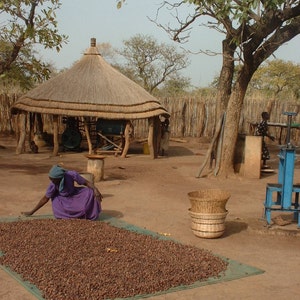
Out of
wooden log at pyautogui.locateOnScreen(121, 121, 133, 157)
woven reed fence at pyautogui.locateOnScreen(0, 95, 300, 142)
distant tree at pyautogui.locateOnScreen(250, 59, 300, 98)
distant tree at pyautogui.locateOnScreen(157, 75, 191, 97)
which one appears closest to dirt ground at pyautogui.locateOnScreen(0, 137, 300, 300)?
wooden log at pyautogui.locateOnScreen(121, 121, 133, 157)

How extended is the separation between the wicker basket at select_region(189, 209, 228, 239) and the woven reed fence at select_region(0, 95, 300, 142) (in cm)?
1539

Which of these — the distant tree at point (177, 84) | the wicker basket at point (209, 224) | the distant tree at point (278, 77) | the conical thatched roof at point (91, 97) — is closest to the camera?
the wicker basket at point (209, 224)

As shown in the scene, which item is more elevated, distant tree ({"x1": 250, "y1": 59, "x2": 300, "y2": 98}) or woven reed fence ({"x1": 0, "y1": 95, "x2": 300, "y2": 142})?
distant tree ({"x1": 250, "y1": 59, "x2": 300, "y2": 98})

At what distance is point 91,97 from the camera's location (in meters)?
16.1

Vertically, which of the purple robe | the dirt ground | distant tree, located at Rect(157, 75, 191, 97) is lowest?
the dirt ground

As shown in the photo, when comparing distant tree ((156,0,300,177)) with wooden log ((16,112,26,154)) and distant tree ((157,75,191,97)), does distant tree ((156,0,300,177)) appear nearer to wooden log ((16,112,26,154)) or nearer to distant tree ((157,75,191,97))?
wooden log ((16,112,26,154))

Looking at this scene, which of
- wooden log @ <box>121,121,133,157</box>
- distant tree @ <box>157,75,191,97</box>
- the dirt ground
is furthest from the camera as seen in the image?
distant tree @ <box>157,75,191,97</box>

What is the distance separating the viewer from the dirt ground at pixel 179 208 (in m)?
4.88

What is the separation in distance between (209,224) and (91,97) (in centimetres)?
1016

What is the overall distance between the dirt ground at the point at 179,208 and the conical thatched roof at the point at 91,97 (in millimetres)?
1430

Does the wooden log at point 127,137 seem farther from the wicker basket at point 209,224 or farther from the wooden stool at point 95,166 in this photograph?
the wicker basket at point 209,224

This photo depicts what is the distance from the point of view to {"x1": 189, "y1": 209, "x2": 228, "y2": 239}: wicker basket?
661cm

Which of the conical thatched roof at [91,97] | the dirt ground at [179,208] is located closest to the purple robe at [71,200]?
the dirt ground at [179,208]

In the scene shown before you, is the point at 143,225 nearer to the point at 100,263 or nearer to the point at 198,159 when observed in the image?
the point at 100,263
